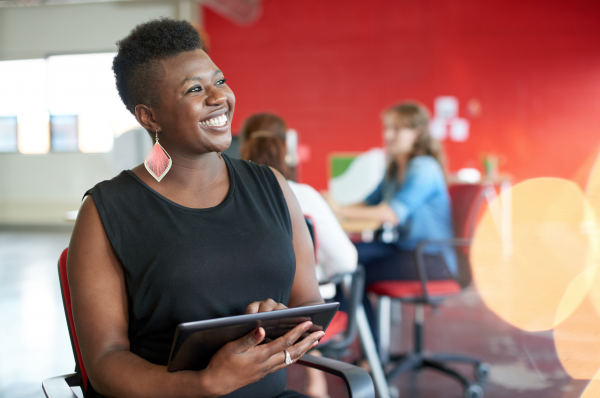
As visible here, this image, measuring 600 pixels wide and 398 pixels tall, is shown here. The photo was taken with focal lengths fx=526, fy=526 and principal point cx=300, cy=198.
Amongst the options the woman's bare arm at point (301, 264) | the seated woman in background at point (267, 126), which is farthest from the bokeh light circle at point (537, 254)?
the woman's bare arm at point (301, 264)

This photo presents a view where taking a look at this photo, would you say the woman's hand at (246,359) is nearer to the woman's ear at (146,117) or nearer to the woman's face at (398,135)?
the woman's ear at (146,117)

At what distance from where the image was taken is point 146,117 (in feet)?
3.74

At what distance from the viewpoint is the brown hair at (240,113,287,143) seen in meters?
2.15

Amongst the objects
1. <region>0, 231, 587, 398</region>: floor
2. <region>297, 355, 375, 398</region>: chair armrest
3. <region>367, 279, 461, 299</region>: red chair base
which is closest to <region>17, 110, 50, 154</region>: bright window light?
<region>0, 231, 587, 398</region>: floor

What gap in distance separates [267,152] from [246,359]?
116 cm

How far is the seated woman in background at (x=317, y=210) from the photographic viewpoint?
1968mm

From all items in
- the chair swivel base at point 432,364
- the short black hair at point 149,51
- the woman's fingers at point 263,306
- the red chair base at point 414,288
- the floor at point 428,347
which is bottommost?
the floor at point 428,347

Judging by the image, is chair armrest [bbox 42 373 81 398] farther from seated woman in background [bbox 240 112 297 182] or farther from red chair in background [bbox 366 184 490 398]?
red chair in background [bbox 366 184 490 398]

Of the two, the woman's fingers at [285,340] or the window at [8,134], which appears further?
the window at [8,134]

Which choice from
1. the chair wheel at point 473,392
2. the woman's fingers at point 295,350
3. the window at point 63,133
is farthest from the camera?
the window at point 63,133

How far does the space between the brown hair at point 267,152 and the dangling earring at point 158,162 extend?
0.84m

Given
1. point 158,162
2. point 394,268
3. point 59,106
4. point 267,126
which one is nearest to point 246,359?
point 158,162

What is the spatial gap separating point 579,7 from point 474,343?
5.22 metres

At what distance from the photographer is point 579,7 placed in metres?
6.57
